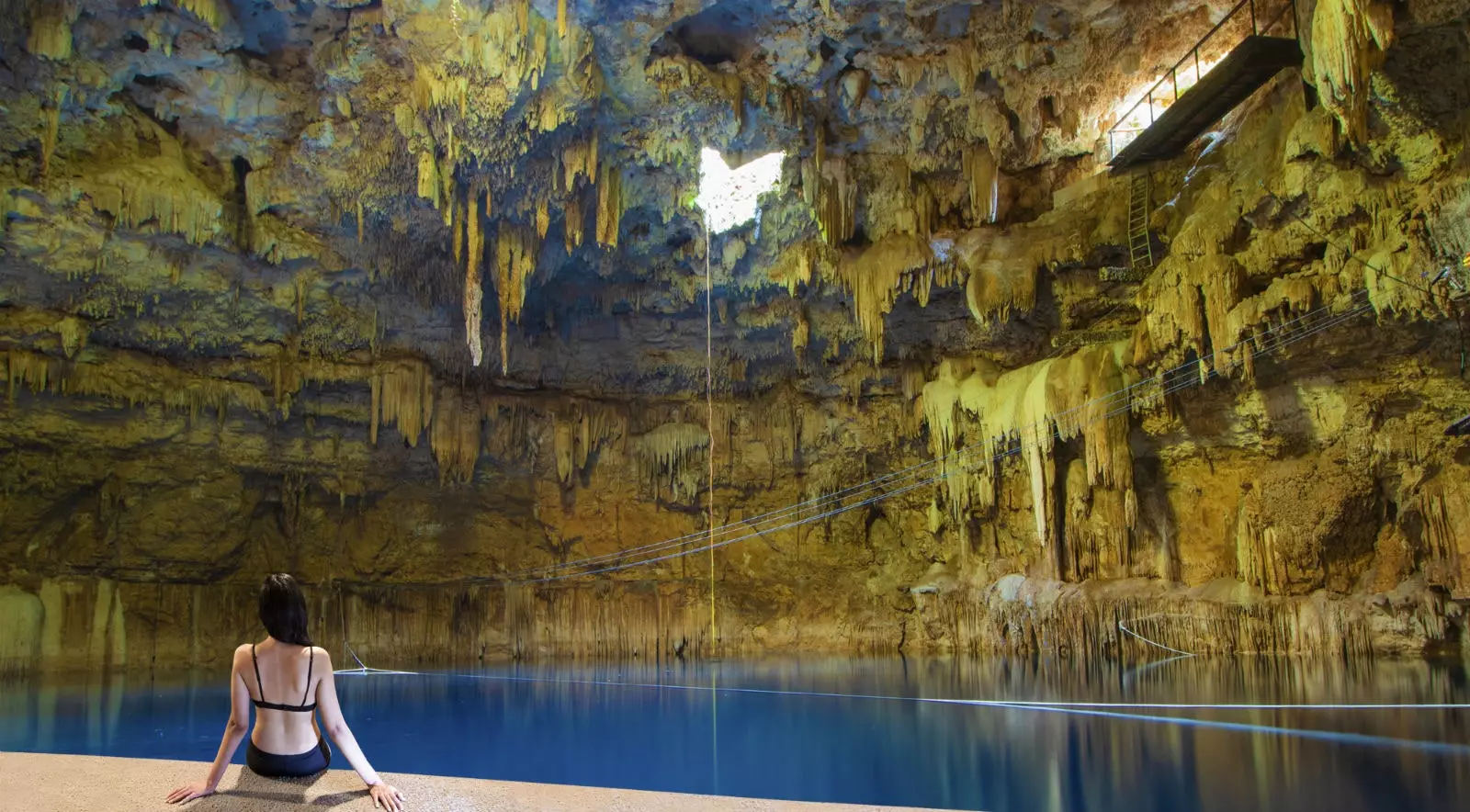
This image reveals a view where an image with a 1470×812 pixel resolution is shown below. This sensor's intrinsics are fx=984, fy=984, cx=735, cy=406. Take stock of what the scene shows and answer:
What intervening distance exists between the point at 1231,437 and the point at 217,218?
14369 mm

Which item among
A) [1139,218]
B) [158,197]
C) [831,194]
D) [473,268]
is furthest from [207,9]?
[1139,218]

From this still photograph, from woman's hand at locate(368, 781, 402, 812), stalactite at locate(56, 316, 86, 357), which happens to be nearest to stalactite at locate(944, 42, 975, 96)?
woman's hand at locate(368, 781, 402, 812)

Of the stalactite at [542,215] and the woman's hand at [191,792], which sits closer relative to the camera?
the woman's hand at [191,792]

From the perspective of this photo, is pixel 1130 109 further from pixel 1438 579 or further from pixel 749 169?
pixel 1438 579

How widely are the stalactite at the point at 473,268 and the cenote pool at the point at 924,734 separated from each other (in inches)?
195

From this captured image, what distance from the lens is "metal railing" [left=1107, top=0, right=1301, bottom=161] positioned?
1102 cm

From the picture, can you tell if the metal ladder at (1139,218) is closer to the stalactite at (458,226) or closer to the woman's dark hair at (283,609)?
the stalactite at (458,226)

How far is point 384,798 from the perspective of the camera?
300cm

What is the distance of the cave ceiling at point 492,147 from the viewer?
10477 millimetres

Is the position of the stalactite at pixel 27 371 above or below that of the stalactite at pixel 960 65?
below

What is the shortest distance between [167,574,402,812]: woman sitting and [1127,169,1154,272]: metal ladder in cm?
1268

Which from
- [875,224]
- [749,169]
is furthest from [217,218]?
[875,224]

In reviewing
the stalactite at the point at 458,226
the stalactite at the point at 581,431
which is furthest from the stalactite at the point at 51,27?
the stalactite at the point at 581,431

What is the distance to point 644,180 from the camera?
13.4 meters
